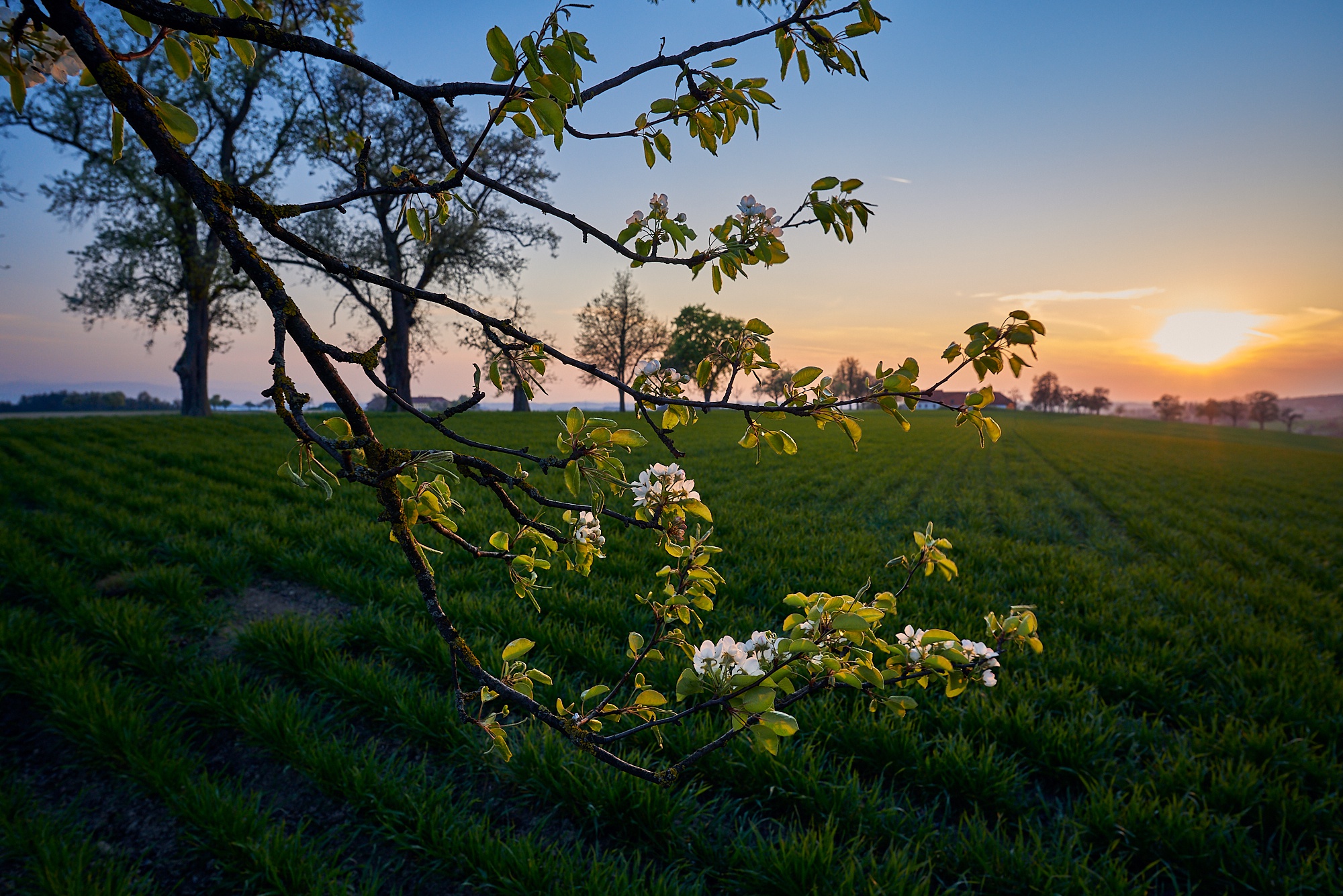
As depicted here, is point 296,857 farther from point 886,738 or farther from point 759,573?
point 759,573

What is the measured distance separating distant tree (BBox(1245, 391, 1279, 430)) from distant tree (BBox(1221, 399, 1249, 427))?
901mm

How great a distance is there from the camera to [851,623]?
1360 millimetres

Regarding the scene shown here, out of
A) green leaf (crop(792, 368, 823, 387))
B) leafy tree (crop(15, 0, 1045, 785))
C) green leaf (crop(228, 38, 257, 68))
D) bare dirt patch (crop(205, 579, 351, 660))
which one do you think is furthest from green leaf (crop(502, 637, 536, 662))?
bare dirt patch (crop(205, 579, 351, 660))

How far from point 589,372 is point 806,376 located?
1.93 ft

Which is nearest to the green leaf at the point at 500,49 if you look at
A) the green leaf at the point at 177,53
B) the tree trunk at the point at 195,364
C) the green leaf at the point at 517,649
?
the green leaf at the point at 177,53

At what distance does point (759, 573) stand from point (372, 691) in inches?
132

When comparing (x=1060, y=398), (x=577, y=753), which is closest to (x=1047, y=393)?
(x=1060, y=398)

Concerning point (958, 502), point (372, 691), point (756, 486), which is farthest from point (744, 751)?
point (958, 502)

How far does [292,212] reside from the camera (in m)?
1.43

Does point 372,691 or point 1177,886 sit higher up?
point 372,691

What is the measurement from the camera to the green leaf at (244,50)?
58.1 inches

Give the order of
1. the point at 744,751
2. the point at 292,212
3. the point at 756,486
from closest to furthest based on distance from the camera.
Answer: the point at 292,212, the point at 744,751, the point at 756,486

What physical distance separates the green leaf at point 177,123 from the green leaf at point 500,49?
2.41ft

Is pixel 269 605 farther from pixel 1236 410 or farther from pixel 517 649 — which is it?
pixel 1236 410
